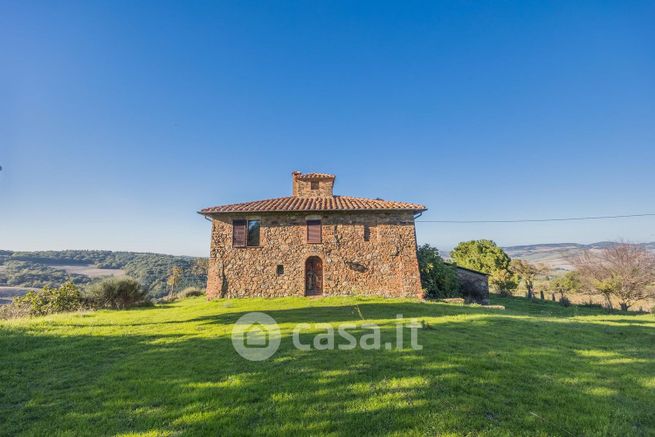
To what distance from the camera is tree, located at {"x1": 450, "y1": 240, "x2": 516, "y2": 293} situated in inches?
1006

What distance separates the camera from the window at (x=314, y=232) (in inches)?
666

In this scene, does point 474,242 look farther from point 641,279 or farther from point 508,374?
point 508,374

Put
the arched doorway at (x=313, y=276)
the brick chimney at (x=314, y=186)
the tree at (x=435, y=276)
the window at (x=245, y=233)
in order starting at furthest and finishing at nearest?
the brick chimney at (x=314, y=186) < the window at (x=245, y=233) < the tree at (x=435, y=276) < the arched doorway at (x=313, y=276)

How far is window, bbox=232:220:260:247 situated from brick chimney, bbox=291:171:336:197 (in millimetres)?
5058

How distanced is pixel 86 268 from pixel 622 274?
6275cm

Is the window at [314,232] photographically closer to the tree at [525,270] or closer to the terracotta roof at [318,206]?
the terracotta roof at [318,206]

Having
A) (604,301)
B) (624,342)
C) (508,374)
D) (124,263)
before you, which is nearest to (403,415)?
(508,374)

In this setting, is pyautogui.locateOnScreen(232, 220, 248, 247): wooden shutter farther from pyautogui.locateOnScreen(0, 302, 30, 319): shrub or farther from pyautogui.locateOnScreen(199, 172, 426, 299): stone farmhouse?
pyautogui.locateOnScreen(0, 302, 30, 319): shrub

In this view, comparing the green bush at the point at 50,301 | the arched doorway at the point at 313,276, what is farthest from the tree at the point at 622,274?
the green bush at the point at 50,301

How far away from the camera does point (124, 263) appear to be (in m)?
49.9

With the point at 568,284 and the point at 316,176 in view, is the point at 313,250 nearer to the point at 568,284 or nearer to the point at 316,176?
the point at 316,176

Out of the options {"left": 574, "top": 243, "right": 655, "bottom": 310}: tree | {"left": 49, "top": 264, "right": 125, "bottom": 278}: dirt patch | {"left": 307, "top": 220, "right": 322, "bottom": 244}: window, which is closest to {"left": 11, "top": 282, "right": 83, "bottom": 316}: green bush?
{"left": 307, "top": 220, "right": 322, "bottom": 244}: window

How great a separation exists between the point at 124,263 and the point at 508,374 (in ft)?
196

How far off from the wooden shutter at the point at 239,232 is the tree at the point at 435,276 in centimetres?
1069
